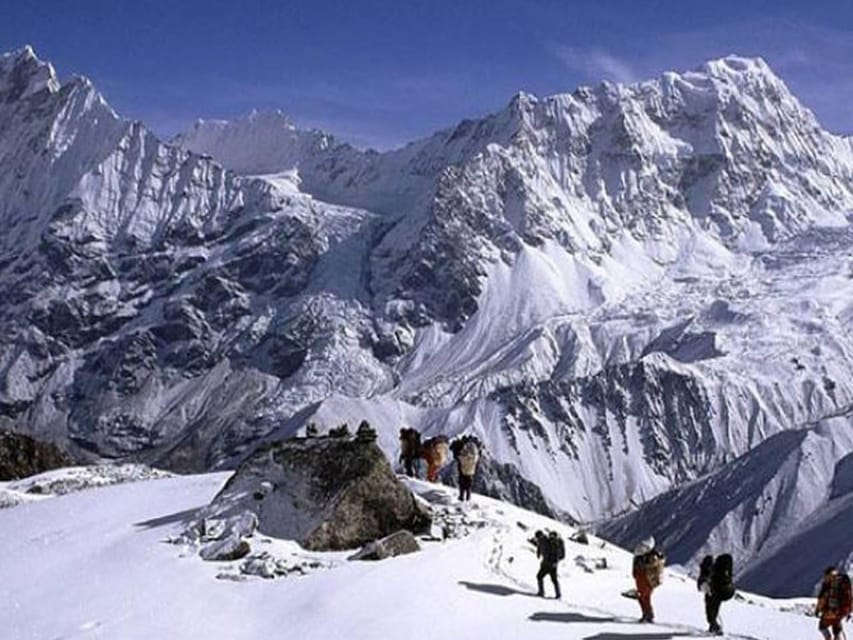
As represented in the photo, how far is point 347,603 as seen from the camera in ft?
103

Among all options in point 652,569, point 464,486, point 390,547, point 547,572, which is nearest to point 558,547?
point 547,572

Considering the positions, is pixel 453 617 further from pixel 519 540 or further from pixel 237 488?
pixel 237 488

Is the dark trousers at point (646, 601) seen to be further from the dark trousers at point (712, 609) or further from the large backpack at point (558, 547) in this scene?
the large backpack at point (558, 547)

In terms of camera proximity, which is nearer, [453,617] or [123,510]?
[453,617]

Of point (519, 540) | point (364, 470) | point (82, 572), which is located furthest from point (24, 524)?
point (519, 540)

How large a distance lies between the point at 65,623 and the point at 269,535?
294 inches

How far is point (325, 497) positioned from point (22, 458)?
76118mm

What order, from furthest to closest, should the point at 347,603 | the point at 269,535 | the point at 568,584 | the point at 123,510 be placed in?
the point at 123,510 < the point at 269,535 < the point at 568,584 < the point at 347,603

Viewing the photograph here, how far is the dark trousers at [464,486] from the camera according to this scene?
42125 mm

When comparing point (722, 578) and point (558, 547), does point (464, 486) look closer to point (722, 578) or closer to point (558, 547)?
point (558, 547)

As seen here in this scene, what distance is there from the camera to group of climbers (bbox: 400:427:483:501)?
139ft

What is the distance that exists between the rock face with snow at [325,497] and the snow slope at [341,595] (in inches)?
46.0

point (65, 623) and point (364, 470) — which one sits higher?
point (364, 470)

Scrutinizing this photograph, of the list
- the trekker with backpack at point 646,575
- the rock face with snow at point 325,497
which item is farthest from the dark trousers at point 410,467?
the trekker with backpack at point 646,575
